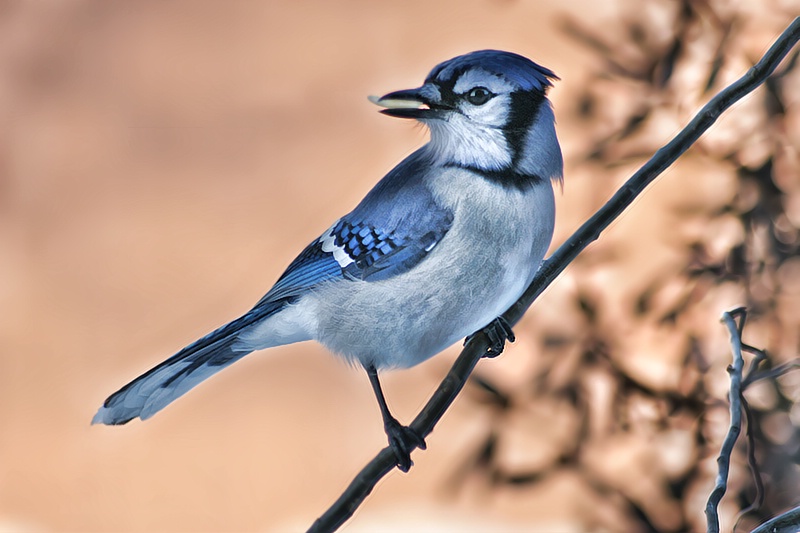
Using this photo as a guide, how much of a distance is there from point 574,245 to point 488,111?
0.11m

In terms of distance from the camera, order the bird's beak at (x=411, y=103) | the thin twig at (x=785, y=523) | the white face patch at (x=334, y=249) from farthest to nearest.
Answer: the white face patch at (x=334, y=249) < the bird's beak at (x=411, y=103) < the thin twig at (x=785, y=523)

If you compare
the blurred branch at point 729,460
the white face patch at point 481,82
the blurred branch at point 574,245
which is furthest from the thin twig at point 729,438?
the white face patch at point 481,82

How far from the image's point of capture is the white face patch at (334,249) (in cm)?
63

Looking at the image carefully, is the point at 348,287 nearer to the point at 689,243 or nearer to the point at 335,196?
the point at 335,196

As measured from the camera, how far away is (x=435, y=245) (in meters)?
0.59

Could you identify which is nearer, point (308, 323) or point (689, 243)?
point (308, 323)

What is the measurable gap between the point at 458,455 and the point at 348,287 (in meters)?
0.52

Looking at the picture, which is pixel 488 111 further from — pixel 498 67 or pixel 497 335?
pixel 497 335

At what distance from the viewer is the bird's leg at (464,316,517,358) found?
0.69m

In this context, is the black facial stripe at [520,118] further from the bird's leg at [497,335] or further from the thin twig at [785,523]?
the thin twig at [785,523]

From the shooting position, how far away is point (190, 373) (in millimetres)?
604

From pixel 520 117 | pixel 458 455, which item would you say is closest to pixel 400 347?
pixel 520 117

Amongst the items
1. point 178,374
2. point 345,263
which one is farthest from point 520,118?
point 178,374

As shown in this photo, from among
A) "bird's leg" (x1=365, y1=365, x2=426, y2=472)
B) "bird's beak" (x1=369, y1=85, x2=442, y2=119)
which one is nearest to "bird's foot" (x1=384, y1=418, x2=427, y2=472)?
"bird's leg" (x1=365, y1=365, x2=426, y2=472)
